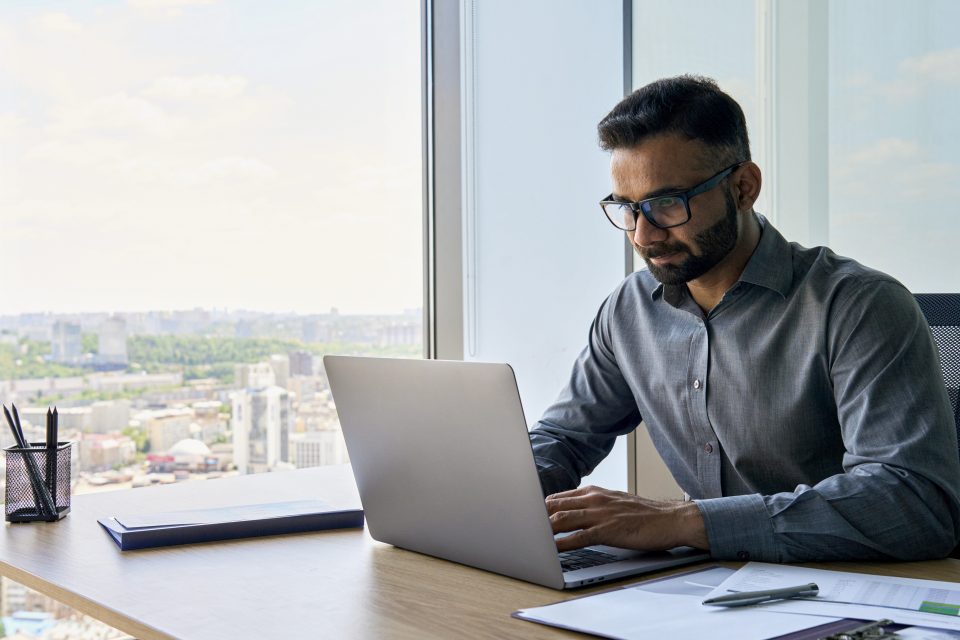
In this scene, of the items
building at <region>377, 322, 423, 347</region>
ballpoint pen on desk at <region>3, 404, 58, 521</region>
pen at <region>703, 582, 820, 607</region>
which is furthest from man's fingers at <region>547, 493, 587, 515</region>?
building at <region>377, 322, 423, 347</region>

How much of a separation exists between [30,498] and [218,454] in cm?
134

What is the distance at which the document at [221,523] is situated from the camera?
1313 mm

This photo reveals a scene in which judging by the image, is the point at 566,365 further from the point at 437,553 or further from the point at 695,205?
the point at 437,553

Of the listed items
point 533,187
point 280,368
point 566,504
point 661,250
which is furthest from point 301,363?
point 566,504

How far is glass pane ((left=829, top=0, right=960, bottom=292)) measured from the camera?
2.32 m

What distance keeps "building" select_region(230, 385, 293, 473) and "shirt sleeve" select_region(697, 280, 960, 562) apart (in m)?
1.89

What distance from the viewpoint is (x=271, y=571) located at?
1188 mm

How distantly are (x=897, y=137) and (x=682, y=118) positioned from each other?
114cm

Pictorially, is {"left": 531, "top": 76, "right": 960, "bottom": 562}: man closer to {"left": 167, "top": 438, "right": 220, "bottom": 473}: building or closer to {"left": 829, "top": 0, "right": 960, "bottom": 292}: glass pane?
{"left": 829, "top": 0, "right": 960, "bottom": 292}: glass pane

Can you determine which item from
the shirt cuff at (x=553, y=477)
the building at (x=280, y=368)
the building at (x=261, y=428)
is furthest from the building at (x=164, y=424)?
the shirt cuff at (x=553, y=477)

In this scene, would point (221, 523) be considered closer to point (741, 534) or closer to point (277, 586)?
point (277, 586)

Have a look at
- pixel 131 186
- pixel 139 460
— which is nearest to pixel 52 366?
pixel 139 460

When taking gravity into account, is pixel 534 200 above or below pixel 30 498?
above

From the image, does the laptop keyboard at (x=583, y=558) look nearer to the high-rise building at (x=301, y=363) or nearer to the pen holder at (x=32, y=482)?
the pen holder at (x=32, y=482)
